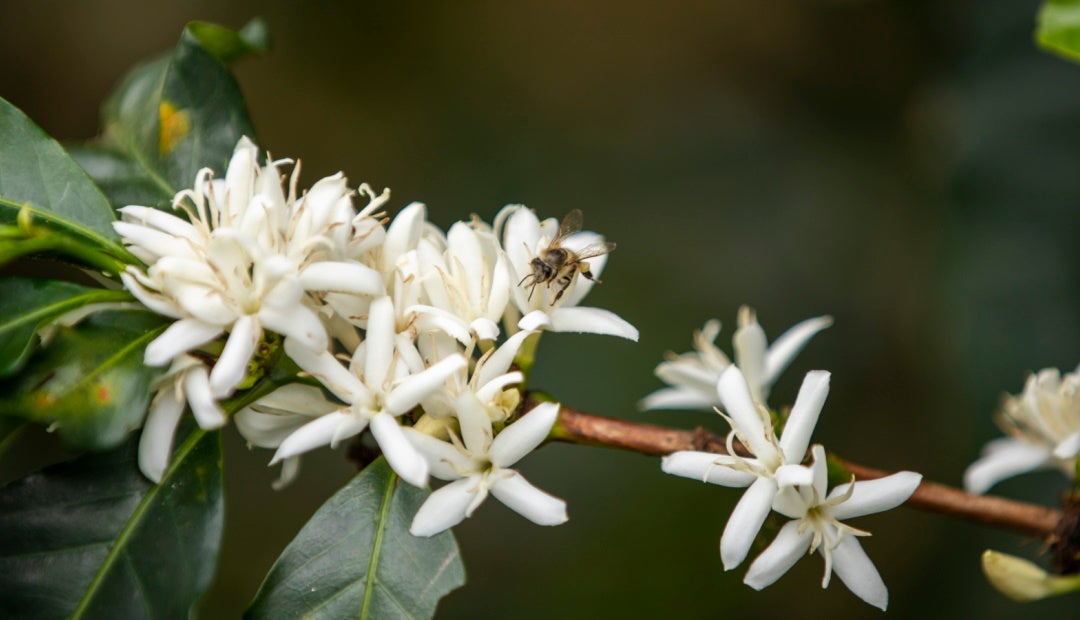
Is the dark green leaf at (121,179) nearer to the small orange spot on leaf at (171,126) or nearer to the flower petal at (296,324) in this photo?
the small orange spot on leaf at (171,126)

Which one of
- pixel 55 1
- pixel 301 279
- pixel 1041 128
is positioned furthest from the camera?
pixel 55 1

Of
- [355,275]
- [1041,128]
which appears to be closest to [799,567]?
[1041,128]

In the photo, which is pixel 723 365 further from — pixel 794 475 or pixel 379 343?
pixel 379 343

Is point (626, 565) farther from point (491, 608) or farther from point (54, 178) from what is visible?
point (54, 178)

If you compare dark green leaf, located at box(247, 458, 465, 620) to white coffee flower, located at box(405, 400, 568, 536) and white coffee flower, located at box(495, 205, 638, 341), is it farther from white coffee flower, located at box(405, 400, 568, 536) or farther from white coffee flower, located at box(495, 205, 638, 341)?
white coffee flower, located at box(495, 205, 638, 341)

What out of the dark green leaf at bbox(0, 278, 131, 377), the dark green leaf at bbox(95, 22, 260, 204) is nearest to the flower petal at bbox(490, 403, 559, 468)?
the dark green leaf at bbox(0, 278, 131, 377)

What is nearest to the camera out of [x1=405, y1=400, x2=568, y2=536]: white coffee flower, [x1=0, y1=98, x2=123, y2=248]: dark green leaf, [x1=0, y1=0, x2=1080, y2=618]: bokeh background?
[x1=405, y1=400, x2=568, y2=536]: white coffee flower
